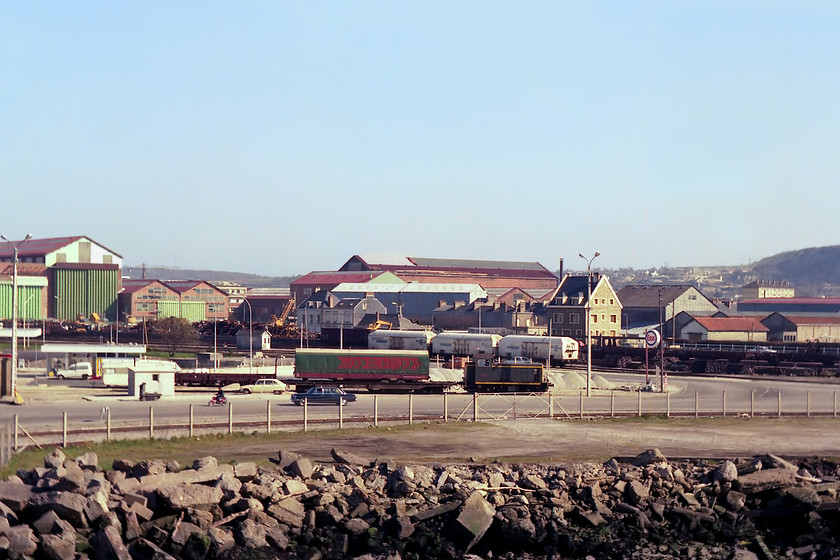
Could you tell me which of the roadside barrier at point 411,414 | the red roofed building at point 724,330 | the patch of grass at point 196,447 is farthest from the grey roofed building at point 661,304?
the patch of grass at point 196,447

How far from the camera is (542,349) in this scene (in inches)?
3789

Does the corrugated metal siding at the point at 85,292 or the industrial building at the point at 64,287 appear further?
the corrugated metal siding at the point at 85,292

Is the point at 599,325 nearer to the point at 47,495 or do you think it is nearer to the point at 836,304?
the point at 836,304

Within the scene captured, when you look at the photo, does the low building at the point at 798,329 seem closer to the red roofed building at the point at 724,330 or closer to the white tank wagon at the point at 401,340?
the red roofed building at the point at 724,330

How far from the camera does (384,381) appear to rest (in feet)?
224

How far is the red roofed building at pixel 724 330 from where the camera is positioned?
122188mm

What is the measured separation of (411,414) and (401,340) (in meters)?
62.6

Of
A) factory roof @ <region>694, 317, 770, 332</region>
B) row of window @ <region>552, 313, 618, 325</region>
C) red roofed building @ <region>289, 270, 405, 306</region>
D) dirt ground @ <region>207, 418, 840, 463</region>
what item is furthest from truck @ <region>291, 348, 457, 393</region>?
red roofed building @ <region>289, 270, 405, 306</region>

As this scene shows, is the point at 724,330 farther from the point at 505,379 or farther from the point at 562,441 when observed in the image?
the point at 562,441

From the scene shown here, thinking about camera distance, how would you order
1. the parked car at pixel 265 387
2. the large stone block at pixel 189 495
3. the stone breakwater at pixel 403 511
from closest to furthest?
the stone breakwater at pixel 403 511
the large stone block at pixel 189 495
the parked car at pixel 265 387

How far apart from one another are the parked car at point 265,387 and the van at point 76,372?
1738 cm

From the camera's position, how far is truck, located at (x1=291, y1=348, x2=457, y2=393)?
67438 millimetres

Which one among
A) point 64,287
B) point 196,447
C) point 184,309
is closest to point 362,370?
point 196,447

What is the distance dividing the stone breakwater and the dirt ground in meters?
3.91
